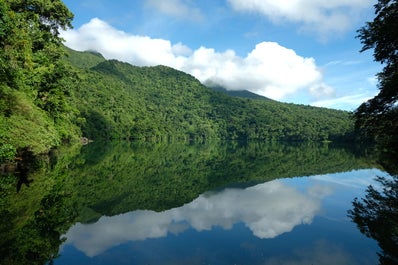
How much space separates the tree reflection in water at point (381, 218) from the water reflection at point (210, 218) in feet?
8.40

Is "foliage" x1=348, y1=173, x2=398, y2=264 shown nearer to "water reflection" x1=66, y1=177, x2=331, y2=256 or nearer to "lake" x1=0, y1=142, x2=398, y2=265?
"lake" x1=0, y1=142, x2=398, y2=265

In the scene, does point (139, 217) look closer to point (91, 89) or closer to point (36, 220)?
point (36, 220)

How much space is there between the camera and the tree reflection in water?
1094cm

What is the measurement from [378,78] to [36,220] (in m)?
31.5

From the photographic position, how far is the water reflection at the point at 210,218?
13.0 m

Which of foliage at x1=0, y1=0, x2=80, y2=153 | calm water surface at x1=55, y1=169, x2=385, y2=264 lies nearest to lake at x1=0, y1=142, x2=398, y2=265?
calm water surface at x1=55, y1=169, x2=385, y2=264

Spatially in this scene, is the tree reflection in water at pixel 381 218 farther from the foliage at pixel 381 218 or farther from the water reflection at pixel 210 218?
the water reflection at pixel 210 218

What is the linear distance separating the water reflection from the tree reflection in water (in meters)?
2.56

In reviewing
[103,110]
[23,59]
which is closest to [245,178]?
[23,59]

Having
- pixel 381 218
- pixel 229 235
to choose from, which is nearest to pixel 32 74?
pixel 229 235

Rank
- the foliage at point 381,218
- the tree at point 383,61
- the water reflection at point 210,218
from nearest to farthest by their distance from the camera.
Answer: the foliage at point 381,218
the water reflection at point 210,218
the tree at point 383,61

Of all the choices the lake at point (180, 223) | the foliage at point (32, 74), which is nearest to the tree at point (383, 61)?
the lake at point (180, 223)

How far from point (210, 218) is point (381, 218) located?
8673 mm

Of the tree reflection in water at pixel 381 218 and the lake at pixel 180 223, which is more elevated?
the tree reflection in water at pixel 381 218
